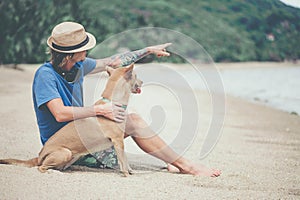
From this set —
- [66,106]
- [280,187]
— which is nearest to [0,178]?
[66,106]

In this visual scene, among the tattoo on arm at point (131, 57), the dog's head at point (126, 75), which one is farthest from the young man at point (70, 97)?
the dog's head at point (126, 75)

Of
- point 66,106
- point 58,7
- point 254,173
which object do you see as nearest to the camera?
point 66,106

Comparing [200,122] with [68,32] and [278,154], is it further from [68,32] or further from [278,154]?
[68,32]

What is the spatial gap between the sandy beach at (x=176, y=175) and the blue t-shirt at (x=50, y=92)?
441mm

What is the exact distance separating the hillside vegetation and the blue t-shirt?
13238 millimetres

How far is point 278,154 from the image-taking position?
19.5 ft

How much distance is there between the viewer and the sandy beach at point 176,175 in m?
3.77

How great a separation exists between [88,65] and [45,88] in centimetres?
81

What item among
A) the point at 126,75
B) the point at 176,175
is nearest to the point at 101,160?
the point at 176,175

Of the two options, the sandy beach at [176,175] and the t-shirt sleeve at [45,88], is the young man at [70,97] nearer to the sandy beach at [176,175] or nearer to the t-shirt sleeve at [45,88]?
the t-shirt sleeve at [45,88]

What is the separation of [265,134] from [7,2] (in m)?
13.1

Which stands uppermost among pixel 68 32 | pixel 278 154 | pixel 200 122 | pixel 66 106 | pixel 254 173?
pixel 68 32

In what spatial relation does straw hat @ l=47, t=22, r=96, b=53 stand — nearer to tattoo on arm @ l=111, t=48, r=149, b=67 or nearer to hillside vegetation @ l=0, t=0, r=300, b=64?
tattoo on arm @ l=111, t=48, r=149, b=67

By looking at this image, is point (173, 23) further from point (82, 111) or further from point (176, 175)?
point (82, 111)
